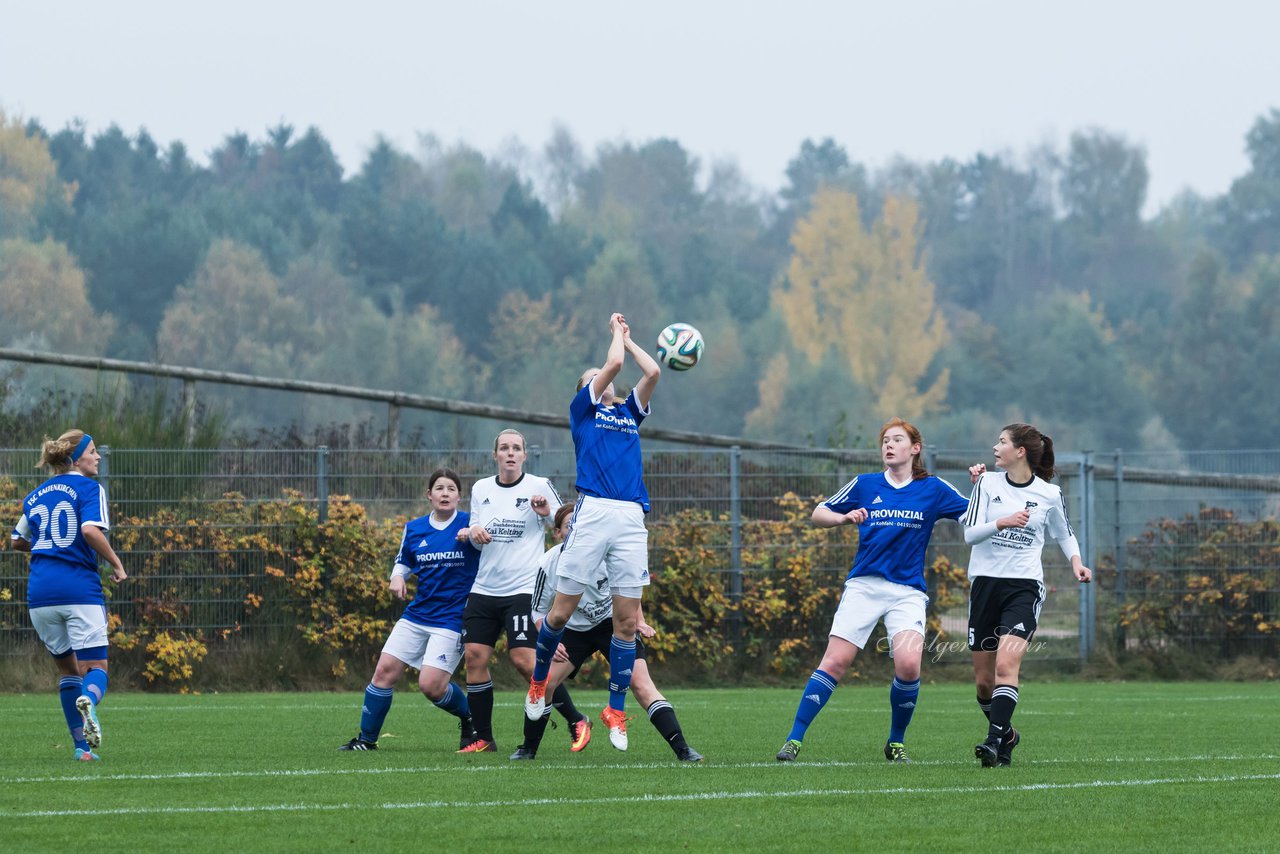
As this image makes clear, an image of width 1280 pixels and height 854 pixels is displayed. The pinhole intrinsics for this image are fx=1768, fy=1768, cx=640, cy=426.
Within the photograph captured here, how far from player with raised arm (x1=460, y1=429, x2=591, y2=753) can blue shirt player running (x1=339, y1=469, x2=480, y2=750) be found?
0.63 ft

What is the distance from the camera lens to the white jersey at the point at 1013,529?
9.97 meters

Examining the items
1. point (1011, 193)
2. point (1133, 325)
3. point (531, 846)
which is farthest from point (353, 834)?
point (1011, 193)

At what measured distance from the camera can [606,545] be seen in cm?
969

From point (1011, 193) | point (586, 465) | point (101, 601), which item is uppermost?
point (1011, 193)

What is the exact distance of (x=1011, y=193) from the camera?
454 feet

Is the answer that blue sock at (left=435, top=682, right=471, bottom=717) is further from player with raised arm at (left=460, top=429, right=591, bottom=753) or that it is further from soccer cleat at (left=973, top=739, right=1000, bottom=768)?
soccer cleat at (left=973, top=739, right=1000, bottom=768)

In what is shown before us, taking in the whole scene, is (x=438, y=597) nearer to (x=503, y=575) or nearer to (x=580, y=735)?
(x=503, y=575)

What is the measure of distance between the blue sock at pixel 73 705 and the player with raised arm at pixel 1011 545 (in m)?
5.08

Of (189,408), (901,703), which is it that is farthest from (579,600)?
(189,408)

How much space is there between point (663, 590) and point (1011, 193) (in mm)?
124809

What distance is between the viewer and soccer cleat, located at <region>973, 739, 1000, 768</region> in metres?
9.52

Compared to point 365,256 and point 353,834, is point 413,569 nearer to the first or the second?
point 353,834

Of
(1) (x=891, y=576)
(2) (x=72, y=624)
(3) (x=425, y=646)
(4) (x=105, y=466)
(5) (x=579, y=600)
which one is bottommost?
(3) (x=425, y=646)

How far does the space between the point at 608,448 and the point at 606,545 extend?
0.53 meters
